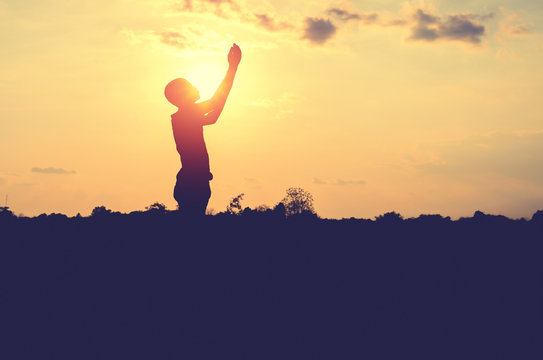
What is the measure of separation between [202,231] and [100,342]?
10.1ft

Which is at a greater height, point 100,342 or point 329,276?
point 329,276

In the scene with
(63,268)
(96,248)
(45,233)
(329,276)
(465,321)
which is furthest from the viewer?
(45,233)

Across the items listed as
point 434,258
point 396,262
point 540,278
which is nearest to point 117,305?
point 396,262

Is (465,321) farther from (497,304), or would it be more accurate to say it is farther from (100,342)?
(100,342)

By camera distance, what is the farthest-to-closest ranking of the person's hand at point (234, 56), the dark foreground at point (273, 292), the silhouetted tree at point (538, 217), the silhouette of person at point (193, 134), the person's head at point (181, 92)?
the silhouetted tree at point (538, 217), the person's head at point (181, 92), the silhouette of person at point (193, 134), the person's hand at point (234, 56), the dark foreground at point (273, 292)

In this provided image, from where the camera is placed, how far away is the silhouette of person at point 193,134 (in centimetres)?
1195

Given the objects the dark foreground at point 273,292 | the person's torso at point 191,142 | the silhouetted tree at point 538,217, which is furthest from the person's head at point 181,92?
the silhouetted tree at point 538,217

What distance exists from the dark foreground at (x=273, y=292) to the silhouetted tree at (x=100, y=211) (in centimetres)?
162

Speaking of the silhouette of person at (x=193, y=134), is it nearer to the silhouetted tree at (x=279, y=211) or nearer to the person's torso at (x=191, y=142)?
the person's torso at (x=191, y=142)

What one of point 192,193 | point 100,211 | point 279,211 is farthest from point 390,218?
point 100,211

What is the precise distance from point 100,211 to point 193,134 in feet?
10.7

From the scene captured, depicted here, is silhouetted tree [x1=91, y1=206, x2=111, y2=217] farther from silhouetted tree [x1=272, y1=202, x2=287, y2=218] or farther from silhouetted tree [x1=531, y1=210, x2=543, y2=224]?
silhouetted tree [x1=531, y1=210, x2=543, y2=224]

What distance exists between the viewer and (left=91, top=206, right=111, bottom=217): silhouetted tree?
1346cm

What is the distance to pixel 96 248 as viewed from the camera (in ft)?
36.3
